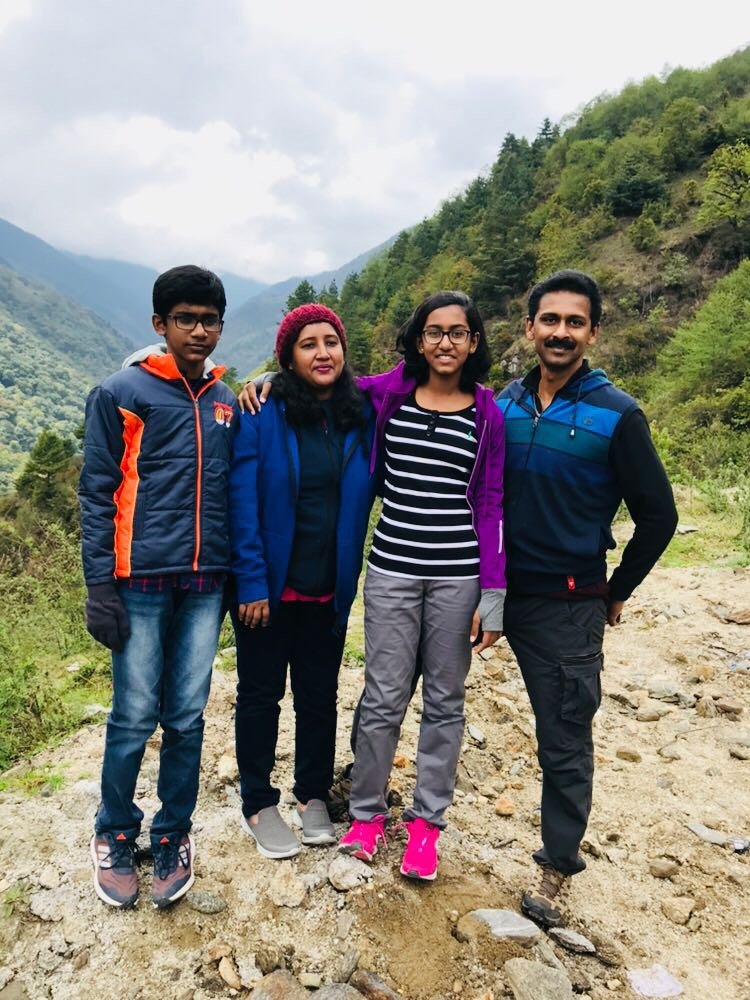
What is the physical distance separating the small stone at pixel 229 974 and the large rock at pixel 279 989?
0.08 metres

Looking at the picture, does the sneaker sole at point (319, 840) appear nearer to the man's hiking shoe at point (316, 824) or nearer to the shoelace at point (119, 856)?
the man's hiking shoe at point (316, 824)

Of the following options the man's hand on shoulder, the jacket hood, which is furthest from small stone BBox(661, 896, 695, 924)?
the jacket hood

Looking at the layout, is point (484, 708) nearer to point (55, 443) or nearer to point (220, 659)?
point (220, 659)

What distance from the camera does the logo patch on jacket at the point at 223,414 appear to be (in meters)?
2.36

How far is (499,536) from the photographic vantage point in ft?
7.93

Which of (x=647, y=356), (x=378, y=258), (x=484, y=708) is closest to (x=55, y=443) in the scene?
(x=647, y=356)

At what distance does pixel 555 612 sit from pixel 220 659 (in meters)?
3.27

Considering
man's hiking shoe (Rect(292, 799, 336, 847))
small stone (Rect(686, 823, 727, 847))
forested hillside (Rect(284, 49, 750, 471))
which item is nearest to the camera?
man's hiking shoe (Rect(292, 799, 336, 847))

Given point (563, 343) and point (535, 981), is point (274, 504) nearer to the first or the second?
A: point (563, 343)

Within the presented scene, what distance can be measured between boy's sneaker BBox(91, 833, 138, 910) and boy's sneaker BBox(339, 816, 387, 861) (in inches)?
32.5

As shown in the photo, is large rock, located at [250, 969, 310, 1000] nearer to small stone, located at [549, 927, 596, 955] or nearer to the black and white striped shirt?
small stone, located at [549, 927, 596, 955]

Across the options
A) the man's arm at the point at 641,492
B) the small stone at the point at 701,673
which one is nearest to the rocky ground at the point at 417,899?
the small stone at the point at 701,673

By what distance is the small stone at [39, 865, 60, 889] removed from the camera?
2.42 metres

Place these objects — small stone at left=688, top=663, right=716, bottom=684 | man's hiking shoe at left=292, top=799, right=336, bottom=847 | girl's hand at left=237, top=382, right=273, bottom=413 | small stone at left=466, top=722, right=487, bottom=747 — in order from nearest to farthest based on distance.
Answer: girl's hand at left=237, top=382, right=273, bottom=413
man's hiking shoe at left=292, top=799, right=336, bottom=847
small stone at left=466, top=722, right=487, bottom=747
small stone at left=688, top=663, right=716, bottom=684
